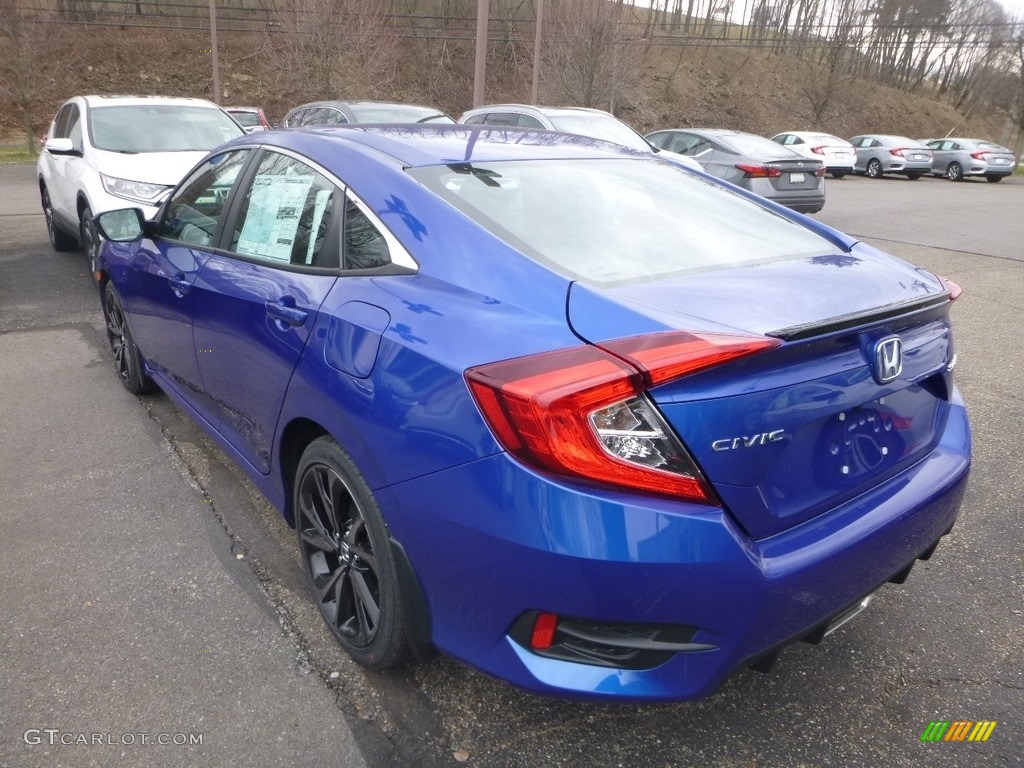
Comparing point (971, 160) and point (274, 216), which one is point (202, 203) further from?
point (971, 160)

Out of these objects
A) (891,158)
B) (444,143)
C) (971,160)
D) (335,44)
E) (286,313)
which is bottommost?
(891,158)

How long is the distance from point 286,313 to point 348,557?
0.79m

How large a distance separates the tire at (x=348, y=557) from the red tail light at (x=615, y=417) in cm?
65

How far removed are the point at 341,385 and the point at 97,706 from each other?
1.19m

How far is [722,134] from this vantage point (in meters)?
13.7

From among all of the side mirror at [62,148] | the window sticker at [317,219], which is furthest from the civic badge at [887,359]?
the side mirror at [62,148]

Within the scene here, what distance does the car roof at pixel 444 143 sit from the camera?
2.70 meters

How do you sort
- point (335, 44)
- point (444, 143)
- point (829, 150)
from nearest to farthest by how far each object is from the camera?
1. point (444, 143)
2. point (829, 150)
3. point (335, 44)

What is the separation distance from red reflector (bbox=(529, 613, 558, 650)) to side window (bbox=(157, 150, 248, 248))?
88.1 inches

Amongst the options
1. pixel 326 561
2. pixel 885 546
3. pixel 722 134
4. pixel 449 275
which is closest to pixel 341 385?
pixel 449 275

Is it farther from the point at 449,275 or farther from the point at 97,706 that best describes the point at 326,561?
the point at 449,275

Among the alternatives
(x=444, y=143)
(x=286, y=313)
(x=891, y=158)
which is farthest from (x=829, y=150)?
(x=286, y=313)

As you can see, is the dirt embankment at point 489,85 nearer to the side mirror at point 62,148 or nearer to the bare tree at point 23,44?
the bare tree at point 23,44

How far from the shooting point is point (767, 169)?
12008mm
